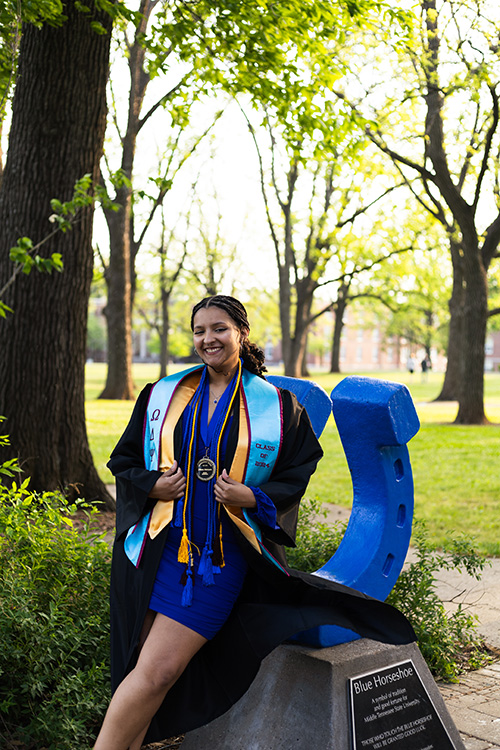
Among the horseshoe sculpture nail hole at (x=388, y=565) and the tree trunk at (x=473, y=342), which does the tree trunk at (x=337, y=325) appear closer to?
the tree trunk at (x=473, y=342)

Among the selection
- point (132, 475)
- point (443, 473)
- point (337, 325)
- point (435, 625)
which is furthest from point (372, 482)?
point (337, 325)

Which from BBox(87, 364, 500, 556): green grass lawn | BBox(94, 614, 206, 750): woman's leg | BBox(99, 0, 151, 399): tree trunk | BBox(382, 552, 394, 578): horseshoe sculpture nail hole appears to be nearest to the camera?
BBox(94, 614, 206, 750): woman's leg

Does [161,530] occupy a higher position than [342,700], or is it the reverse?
[161,530]

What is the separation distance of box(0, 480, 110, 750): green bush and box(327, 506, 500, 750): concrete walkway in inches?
62.9

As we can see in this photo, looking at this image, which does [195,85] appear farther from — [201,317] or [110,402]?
[110,402]

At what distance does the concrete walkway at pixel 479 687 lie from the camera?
3396 millimetres

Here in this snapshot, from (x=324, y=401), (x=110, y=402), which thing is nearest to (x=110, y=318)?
(x=110, y=402)

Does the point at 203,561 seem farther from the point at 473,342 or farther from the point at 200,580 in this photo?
the point at 473,342

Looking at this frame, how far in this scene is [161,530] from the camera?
2652 millimetres

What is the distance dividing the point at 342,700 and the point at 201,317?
→ 4.91ft

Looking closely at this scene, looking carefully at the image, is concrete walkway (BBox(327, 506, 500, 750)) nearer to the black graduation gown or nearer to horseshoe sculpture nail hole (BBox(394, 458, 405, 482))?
the black graduation gown

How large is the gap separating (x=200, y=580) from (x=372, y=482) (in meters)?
1.00

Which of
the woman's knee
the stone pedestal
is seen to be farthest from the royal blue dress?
the stone pedestal

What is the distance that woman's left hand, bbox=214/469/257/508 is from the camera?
2.58 m
